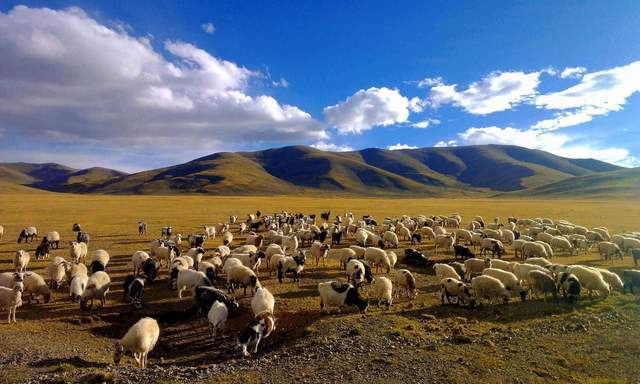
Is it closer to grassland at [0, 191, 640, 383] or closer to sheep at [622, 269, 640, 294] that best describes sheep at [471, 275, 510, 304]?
grassland at [0, 191, 640, 383]

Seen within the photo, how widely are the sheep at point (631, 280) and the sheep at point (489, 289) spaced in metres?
6.07

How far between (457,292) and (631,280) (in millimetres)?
8146

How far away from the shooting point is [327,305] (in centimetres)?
1405

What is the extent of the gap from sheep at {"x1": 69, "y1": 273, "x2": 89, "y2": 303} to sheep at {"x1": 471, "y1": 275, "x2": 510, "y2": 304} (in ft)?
50.7

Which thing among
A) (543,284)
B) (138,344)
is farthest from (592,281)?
(138,344)

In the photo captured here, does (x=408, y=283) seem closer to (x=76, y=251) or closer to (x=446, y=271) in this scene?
(x=446, y=271)

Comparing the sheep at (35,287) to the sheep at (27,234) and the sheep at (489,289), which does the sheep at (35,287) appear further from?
the sheep at (27,234)

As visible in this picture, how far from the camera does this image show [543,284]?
15602mm

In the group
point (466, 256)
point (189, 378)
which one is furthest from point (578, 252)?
point (189, 378)

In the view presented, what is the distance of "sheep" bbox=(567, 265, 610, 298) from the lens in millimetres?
15633

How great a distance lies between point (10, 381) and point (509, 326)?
47.0 feet

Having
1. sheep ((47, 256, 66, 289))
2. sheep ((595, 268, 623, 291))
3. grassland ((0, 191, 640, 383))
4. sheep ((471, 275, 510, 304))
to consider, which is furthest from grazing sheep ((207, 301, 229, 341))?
sheep ((595, 268, 623, 291))

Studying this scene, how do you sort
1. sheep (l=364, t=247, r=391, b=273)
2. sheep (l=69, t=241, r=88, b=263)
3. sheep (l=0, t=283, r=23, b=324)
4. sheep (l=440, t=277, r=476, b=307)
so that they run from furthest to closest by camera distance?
sheep (l=69, t=241, r=88, b=263), sheep (l=364, t=247, r=391, b=273), sheep (l=440, t=277, r=476, b=307), sheep (l=0, t=283, r=23, b=324)

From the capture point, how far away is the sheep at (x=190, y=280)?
51.6 ft
